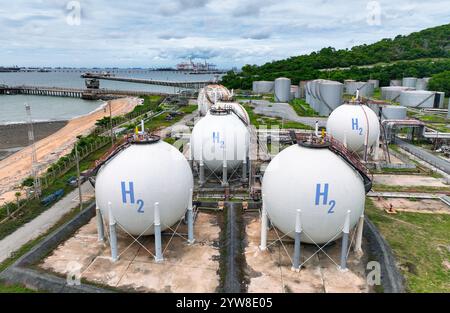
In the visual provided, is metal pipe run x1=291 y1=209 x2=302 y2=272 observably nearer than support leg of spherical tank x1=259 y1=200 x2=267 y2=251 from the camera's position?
Yes

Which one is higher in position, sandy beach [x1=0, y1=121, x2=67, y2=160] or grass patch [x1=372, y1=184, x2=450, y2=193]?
grass patch [x1=372, y1=184, x2=450, y2=193]

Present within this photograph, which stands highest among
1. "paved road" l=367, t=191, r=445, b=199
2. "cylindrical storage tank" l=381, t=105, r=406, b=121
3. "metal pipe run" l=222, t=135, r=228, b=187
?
"cylindrical storage tank" l=381, t=105, r=406, b=121

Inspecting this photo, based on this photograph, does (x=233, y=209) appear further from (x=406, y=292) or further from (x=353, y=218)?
A: (x=406, y=292)

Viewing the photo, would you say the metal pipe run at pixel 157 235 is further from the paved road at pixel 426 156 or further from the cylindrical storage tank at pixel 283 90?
the cylindrical storage tank at pixel 283 90

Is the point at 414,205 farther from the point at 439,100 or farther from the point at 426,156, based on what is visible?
the point at 439,100

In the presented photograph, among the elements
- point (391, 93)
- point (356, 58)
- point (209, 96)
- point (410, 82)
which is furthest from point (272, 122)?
point (356, 58)

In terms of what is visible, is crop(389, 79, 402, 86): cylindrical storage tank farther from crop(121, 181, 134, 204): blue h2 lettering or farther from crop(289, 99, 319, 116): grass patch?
crop(121, 181, 134, 204): blue h2 lettering

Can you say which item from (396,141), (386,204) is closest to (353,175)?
(386,204)

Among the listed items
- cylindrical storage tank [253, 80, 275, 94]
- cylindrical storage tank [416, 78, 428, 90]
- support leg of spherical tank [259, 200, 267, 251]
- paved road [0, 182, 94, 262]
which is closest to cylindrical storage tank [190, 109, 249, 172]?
paved road [0, 182, 94, 262]
